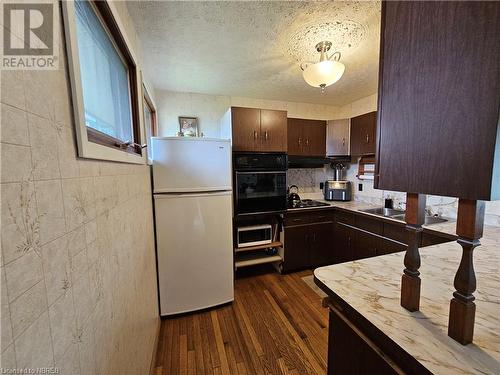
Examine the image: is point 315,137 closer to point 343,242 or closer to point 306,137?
point 306,137

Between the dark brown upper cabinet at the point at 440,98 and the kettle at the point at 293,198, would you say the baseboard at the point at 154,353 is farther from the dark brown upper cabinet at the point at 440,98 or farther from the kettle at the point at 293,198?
the kettle at the point at 293,198

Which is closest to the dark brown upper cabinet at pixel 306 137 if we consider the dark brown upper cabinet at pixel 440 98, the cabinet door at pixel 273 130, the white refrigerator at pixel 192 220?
the cabinet door at pixel 273 130

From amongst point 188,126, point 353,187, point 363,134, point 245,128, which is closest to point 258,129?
point 245,128

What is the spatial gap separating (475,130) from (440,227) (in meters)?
1.84

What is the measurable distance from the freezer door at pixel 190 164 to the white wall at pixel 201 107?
3.05 ft

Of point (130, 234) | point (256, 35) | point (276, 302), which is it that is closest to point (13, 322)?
point (130, 234)

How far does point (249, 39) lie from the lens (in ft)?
5.09

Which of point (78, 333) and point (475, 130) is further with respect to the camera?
point (78, 333)

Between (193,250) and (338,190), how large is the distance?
2.27 metres

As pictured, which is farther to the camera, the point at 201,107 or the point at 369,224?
the point at 201,107

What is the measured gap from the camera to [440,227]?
176cm

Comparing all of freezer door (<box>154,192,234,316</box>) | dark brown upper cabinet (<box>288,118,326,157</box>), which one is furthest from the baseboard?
dark brown upper cabinet (<box>288,118,326,157</box>)

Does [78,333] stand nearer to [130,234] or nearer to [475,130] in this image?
[130,234]

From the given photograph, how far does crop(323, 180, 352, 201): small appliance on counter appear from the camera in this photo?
3070mm
